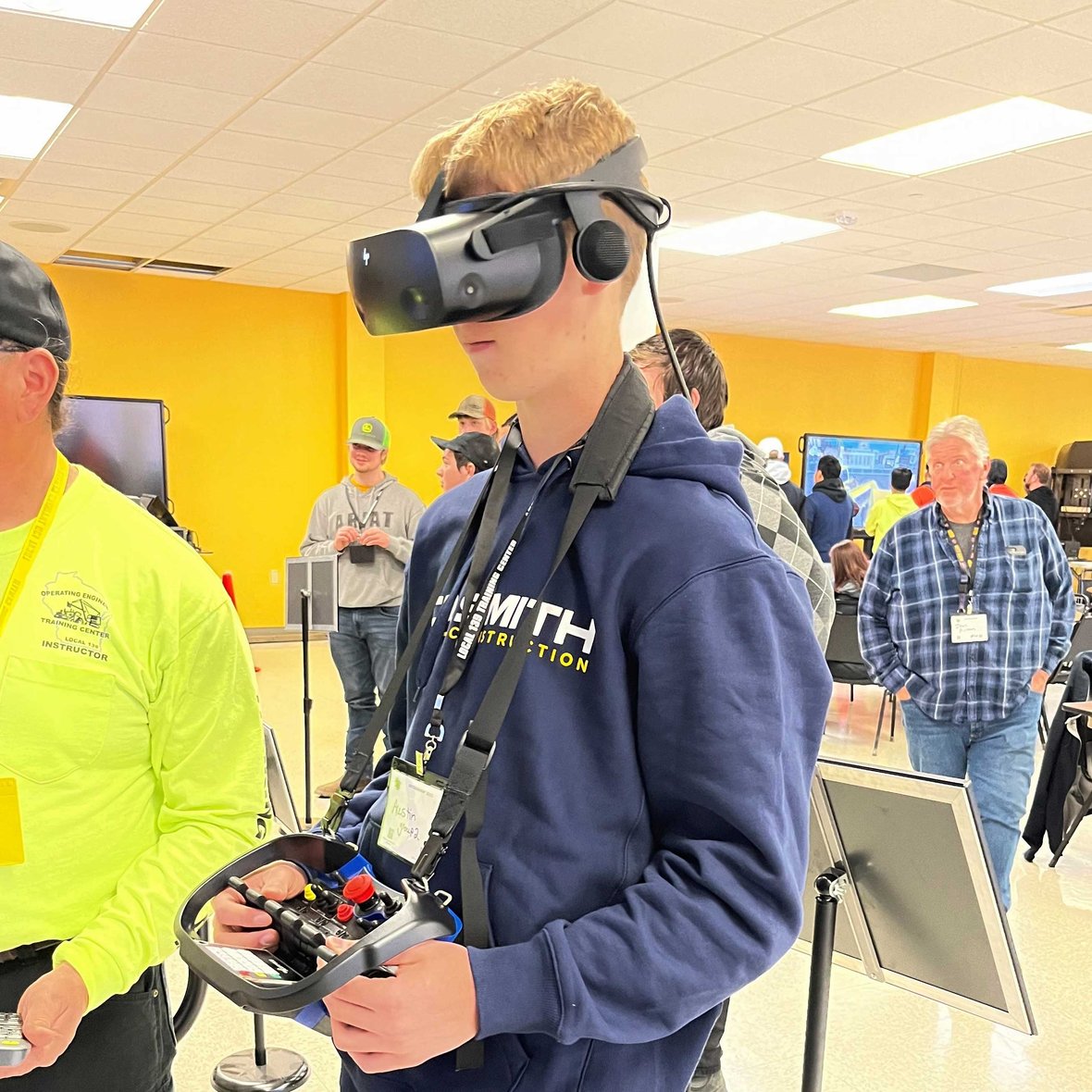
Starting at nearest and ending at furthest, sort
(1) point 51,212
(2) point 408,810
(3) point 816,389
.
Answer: (2) point 408,810
(1) point 51,212
(3) point 816,389

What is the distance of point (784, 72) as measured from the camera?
398 cm

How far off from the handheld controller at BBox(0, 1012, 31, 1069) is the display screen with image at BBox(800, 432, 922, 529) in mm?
11867

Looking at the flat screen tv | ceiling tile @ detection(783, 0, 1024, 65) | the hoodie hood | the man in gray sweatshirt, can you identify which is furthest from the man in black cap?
the hoodie hood

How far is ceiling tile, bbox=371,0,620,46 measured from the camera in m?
3.46

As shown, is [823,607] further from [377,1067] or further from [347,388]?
[347,388]

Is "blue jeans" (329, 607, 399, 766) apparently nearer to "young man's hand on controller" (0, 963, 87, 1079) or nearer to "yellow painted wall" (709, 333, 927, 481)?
"young man's hand on controller" (0, 963, 87, 1079)

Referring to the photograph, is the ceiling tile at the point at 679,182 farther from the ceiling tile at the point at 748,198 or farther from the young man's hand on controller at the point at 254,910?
the young man's hand on controller at the point at 254,910

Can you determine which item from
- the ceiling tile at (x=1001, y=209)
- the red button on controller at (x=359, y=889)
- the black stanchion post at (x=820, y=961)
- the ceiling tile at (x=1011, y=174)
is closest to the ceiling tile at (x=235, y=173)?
the ceiling tile at (x=1011, y=174)

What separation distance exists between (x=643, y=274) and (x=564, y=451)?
0.61ft

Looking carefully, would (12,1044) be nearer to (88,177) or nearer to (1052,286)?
(88,177)

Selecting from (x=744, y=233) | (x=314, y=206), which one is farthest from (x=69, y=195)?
(x=744, y=233)

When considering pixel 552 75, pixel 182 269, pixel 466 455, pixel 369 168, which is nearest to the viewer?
pixel 552 75

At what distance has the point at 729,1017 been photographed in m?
2.90

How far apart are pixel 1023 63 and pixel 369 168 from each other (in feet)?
10.4
